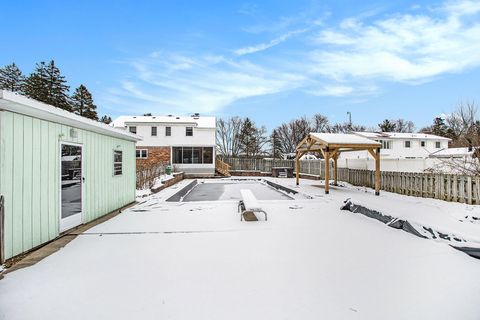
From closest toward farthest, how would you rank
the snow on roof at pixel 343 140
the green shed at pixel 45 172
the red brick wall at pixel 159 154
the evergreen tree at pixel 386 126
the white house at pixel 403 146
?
the green shed at pixel 45 172 < the snow on roof at pixel 343 140 < the red brick wall at pixel 159 154 < the white house at pixel 403 146 < the evergreen tree at pixel 386 126

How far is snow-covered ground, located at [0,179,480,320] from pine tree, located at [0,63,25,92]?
4194 cm

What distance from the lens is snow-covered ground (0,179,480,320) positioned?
257 cm

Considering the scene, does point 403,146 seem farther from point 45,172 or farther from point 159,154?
point 45,172

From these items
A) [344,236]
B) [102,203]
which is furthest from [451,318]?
[102,203]

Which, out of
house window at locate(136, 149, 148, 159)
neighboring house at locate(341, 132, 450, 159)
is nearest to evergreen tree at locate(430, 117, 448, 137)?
neighboring house at locate(341, 132, 450, 159)

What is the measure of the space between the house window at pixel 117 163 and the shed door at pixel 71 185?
1.87m

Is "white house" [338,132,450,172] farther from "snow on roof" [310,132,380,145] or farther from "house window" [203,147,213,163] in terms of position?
"snow on roof" [310,132,380,145]

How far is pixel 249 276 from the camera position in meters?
3.29

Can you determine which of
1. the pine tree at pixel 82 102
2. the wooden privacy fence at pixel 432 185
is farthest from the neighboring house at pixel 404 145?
the pine tree at pixel 82 102

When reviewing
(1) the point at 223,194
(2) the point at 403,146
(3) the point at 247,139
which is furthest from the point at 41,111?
(3) the point at 247,139

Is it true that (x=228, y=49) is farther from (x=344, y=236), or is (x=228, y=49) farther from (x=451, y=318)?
(x=451, y=318)

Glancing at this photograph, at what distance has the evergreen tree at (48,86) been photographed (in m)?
34.6

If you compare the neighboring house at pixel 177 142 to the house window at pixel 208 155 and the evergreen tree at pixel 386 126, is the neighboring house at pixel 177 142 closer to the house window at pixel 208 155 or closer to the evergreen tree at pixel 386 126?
the house window at pixel 208 155

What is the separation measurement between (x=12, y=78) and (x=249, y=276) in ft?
152
